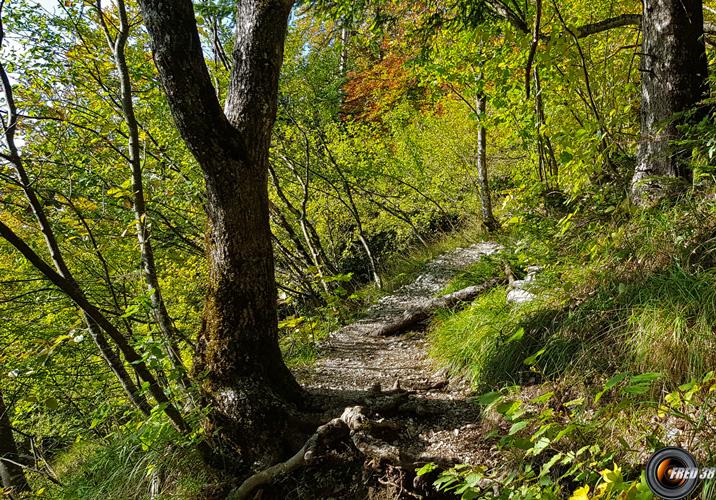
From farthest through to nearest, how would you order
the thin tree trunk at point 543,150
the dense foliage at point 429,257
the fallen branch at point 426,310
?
the fallen branch at point 426,310 → the thin tree trunk at point 543,150 → the dense foliage at point 429,257

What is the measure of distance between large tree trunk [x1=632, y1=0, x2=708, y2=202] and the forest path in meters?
2.21

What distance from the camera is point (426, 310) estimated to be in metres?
5.61

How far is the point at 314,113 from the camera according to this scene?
27.2 ft

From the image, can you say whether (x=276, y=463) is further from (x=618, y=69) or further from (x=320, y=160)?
(x=320, y=160)

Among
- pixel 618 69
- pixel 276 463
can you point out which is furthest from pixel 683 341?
pixel 618 69

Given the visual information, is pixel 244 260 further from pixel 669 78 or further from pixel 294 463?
pixel 669 78

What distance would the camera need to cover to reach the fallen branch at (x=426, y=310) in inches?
207

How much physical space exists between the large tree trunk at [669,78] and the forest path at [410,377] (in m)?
2.21

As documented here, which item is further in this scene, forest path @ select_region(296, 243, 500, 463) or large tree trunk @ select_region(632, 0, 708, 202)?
large tree trunk @ select_region(632, 0, 708, 202)

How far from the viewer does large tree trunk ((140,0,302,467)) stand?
2.49m

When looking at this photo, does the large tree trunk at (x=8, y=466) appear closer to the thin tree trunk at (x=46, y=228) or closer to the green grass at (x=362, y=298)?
the thin tree trunk at (x=46, y=228)

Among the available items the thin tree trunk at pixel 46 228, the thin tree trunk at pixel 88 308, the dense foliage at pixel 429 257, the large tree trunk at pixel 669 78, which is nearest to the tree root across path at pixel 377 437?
the dense foliage at pixel 429 257

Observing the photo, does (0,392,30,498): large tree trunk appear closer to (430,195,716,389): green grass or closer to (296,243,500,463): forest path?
(296,243,500,463): forest path

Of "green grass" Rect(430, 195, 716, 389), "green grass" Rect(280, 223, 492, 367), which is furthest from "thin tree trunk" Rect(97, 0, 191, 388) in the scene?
"green grass" Rect(430, 195, 716, 389)
